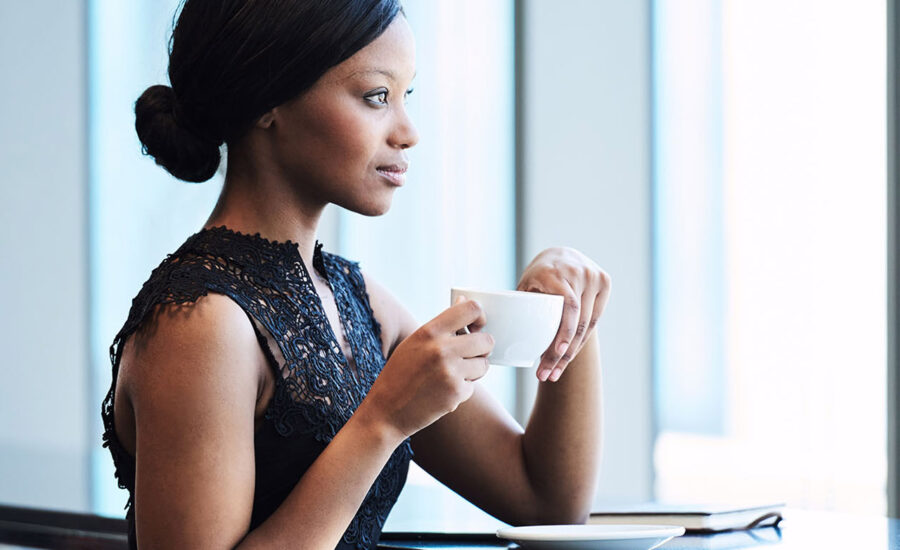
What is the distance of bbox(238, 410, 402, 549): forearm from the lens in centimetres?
108

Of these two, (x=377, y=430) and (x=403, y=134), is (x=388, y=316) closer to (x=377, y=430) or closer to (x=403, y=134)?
(x=403, y=134)

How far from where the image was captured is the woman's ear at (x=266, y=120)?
1277mm

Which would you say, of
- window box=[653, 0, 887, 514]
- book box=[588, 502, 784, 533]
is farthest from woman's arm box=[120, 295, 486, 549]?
window box=[653, 0, 887, 514]

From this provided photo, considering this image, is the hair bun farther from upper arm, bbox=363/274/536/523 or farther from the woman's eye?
upper arm, bbox=363/274/536/523

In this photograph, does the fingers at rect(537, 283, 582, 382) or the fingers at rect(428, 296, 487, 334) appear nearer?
the fingers at rect(428, 296, 487, 334)

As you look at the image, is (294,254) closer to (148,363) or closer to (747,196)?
(148,363)

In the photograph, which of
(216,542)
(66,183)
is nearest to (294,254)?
(216,542)

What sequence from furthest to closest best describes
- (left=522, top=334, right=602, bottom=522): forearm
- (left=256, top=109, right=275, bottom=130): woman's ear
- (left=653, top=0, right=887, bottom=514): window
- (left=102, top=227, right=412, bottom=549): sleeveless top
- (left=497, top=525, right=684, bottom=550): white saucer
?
(left=653, top=0, right=887, bottom=514): window
(left=522, top=334, right=602, bottom=522): forearm
(left=256, top=109, right=275, bottom=130): woman's ear
(left=102, top=227, right=412, bottom=549): sleeveless top
(left=497, top=525, right=684, bottom=550): white saucer

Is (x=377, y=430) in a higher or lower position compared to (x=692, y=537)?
higher

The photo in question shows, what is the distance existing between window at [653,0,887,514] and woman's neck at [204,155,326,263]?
2426mm

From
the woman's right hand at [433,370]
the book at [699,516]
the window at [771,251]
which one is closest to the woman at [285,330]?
the woman's right hand at [433,370]

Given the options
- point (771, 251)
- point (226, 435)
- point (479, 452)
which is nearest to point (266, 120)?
point (226, 435)

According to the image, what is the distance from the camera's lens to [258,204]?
51.5 inches

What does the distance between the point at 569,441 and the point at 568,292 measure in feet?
1.01
